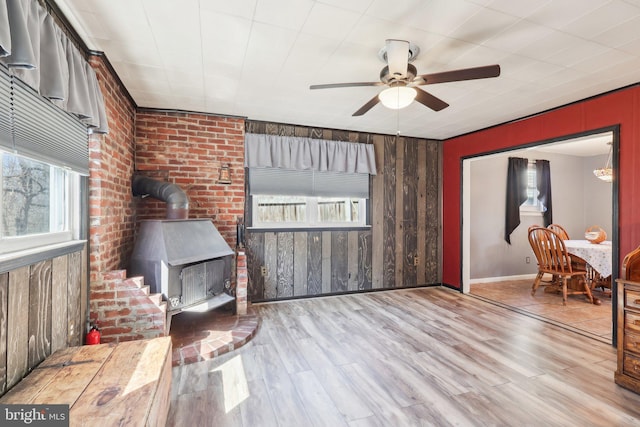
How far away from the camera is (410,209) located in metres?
4.63

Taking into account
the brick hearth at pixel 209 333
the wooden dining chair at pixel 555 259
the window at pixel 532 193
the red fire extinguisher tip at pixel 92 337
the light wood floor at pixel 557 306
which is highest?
the window at pixel 532 193

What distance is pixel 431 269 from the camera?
4.79 m

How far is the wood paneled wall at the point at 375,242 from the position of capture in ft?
12.8

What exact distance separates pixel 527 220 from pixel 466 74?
189 inches

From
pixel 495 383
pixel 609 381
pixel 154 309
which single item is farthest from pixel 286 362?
pixel 609 381

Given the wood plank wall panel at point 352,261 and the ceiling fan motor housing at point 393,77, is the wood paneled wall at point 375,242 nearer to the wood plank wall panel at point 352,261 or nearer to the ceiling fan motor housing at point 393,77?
the wood plank wall panel at point 352,261

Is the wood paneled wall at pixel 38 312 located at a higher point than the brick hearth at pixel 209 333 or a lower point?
higher

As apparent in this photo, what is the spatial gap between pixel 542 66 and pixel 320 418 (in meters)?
A: 2.99

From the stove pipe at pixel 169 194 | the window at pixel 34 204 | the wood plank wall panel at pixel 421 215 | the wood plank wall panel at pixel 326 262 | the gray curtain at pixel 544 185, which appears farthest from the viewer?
the gray curtain at pixel 544 185

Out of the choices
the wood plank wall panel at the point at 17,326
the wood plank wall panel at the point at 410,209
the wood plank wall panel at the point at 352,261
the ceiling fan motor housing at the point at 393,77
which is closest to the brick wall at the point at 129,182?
the wood plank wall panel at the point at 17,326

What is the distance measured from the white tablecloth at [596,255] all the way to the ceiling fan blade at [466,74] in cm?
344

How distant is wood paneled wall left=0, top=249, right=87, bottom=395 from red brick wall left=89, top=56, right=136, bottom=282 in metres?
0.24

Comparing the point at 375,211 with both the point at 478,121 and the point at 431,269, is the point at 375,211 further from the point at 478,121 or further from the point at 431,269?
the point at 478,121

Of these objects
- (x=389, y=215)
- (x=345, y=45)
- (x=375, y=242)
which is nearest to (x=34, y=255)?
(x=345, y=45)
